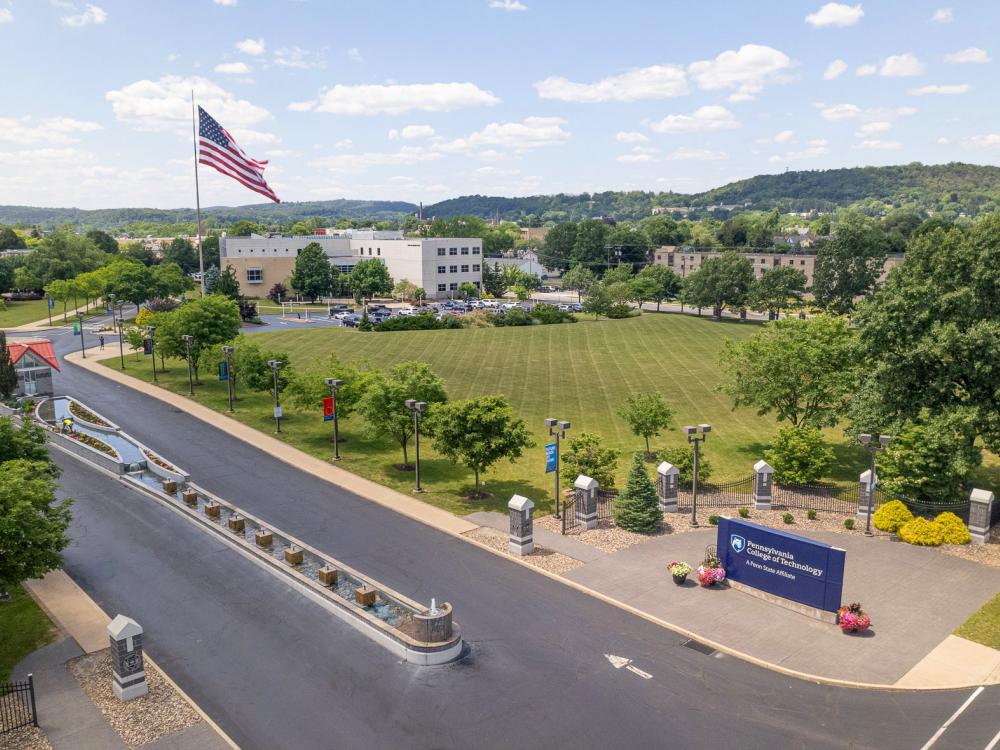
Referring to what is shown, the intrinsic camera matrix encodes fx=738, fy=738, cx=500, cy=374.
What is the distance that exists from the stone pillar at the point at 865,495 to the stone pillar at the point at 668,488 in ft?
24.3

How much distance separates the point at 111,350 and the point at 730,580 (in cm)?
6684

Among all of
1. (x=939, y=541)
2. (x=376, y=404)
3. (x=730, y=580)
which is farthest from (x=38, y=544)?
(x=939, y=541)

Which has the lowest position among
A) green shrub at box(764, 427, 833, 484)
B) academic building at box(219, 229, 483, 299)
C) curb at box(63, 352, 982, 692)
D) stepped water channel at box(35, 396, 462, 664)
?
curb at box(63, 352, 982, 692)

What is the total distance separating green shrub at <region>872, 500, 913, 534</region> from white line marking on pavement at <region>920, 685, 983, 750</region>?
10.5 m

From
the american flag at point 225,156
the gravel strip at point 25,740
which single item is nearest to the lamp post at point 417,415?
the gravel strip at point 25,740

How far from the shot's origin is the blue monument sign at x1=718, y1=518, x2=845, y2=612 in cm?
2216

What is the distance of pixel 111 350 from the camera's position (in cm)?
7238

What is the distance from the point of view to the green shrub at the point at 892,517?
94.6ft

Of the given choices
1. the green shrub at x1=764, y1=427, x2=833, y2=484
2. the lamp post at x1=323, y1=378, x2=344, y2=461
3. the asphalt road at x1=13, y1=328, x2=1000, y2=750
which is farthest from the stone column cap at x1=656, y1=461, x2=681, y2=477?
the lamp post at x1=323, y1=378, x2=344, y2=461

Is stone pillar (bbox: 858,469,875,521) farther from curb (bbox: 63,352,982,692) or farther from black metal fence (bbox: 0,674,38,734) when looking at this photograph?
black metal fence (bbox: 0,674,38,734)

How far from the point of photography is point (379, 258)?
127 m

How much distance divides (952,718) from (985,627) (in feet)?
17.6

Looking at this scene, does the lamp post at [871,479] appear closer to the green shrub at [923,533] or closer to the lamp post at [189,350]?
the green shrub at [923,533]

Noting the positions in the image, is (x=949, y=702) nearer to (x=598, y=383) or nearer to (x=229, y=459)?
(x=229, y=459)
